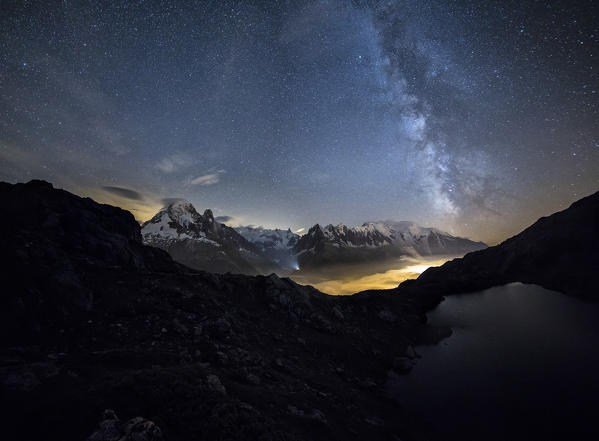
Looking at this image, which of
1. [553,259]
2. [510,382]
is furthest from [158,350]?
[553,259]

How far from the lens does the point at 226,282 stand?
107 feet

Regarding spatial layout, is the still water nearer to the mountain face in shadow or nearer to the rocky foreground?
the rocky foreground

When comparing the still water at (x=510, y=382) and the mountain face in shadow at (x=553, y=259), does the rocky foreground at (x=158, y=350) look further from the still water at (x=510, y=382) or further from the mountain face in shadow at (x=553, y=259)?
the mountain face in shadow at (x=553, y=259)

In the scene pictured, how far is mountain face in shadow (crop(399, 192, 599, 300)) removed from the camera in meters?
62.7

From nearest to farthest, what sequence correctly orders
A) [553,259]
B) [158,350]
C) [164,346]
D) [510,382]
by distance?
[158,350], [164,346], [510,382], [553,259]

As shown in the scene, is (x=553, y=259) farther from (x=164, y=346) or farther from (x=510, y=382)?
(x=164, y=346)

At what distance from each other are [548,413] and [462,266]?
9069 centimetres

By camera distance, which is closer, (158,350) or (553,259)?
(158,350)

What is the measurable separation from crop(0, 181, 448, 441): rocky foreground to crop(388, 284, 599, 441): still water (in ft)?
10.0

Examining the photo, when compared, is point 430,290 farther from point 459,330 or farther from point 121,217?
point 121,217

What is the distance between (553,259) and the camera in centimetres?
7131

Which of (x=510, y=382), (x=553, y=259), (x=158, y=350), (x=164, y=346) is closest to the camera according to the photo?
(x=158, y=350)

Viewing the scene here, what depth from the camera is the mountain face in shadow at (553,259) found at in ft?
206

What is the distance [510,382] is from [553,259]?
72473 millimetres
